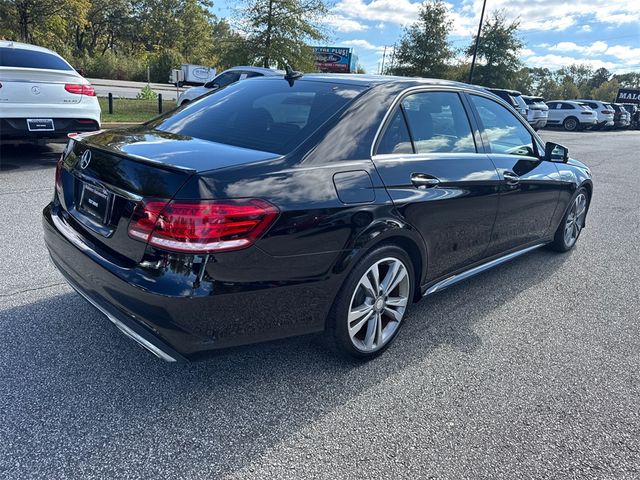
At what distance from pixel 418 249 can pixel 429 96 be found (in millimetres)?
1085

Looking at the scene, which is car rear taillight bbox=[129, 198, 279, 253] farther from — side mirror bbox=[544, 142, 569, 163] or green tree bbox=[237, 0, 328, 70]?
green tree bbox=[237, 0, 328, 70]

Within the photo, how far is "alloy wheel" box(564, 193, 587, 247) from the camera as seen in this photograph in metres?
5.09

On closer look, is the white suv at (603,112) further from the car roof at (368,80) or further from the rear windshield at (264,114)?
the rear windshield at (264,114)

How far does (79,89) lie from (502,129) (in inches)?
240

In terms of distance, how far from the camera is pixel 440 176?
3.07 metres

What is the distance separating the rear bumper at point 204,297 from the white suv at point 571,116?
32.2m

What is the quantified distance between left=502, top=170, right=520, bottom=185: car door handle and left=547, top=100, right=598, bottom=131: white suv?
1184 inches

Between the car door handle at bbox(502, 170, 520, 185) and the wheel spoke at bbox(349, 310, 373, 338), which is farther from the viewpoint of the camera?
the car door handle at bbox(502, 170, 520, 185)

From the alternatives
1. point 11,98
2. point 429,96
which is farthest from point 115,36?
point 429,96

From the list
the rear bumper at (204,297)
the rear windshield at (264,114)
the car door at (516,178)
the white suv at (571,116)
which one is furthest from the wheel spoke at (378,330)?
the white suv at (571,116)

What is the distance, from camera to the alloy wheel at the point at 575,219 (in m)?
5.09

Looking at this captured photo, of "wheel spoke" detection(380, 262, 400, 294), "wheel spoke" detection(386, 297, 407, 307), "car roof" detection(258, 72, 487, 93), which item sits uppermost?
"car roof" detection(258, 72, 487, 93)

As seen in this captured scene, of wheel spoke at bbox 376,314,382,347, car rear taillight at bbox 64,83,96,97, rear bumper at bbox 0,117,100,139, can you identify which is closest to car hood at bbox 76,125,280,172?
wheel spoke at bbox 376,314,382,347

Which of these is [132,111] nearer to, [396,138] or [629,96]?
[396,138]
